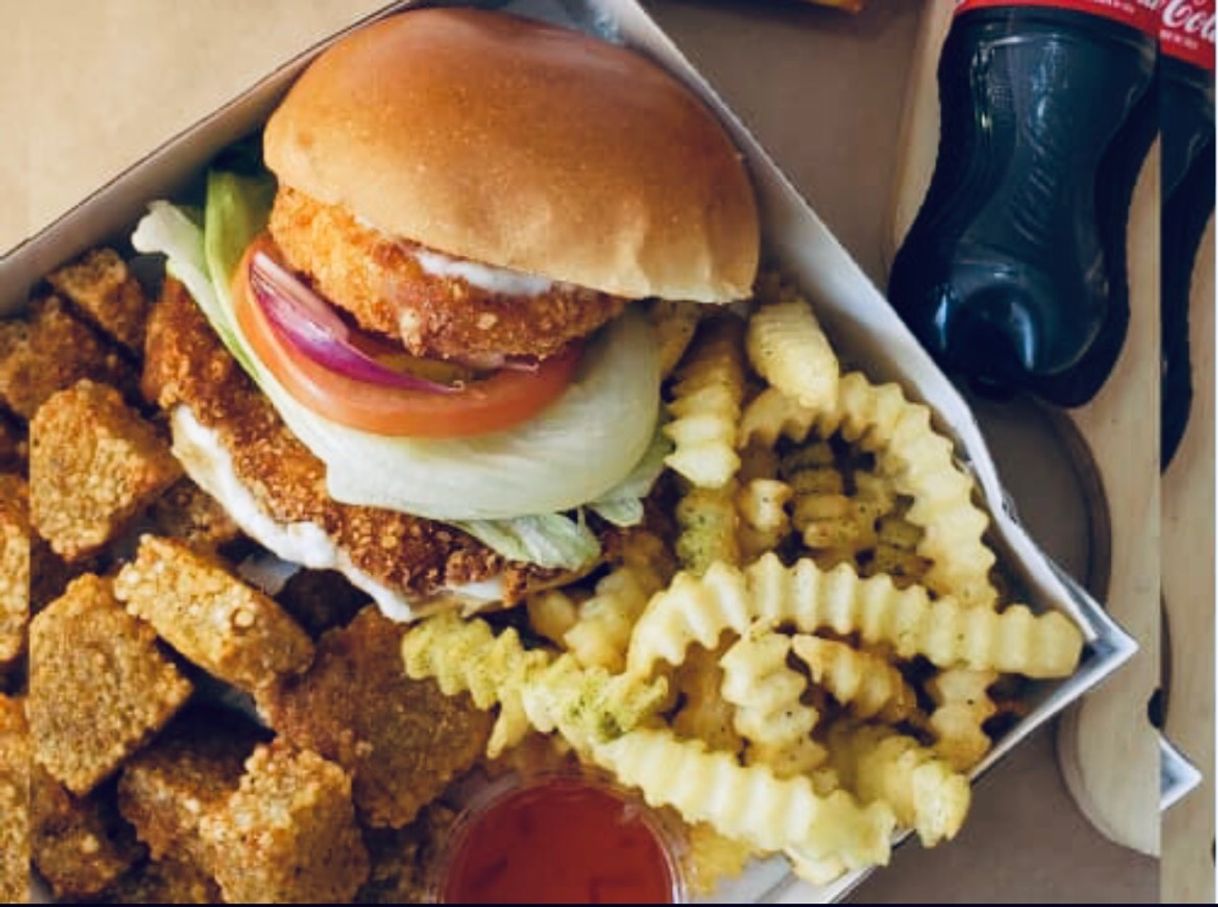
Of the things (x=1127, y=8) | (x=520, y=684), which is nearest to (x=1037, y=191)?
(x=1127, y=8)

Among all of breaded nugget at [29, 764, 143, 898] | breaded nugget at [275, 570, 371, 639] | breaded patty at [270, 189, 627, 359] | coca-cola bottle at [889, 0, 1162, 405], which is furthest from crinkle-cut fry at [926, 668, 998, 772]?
breaded nugget at [29, 764, 143, 898]

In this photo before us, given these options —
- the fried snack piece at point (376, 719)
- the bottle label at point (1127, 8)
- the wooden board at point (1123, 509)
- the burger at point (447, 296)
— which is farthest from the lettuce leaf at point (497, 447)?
the bottle label at point (1127, 8)

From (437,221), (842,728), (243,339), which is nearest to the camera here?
(437,221)

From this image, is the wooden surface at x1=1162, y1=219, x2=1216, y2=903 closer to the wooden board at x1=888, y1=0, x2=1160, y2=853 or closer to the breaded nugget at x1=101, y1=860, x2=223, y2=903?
the wooden board at x1=888, y1=0, x2=1160, y2=853

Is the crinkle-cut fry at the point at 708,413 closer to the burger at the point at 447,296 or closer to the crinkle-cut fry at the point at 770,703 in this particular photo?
the burger at the point at 447,296

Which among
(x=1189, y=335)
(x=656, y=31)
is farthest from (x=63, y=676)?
(x=1189, y=335)

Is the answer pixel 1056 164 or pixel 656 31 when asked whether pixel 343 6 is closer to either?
pixel 656 31
